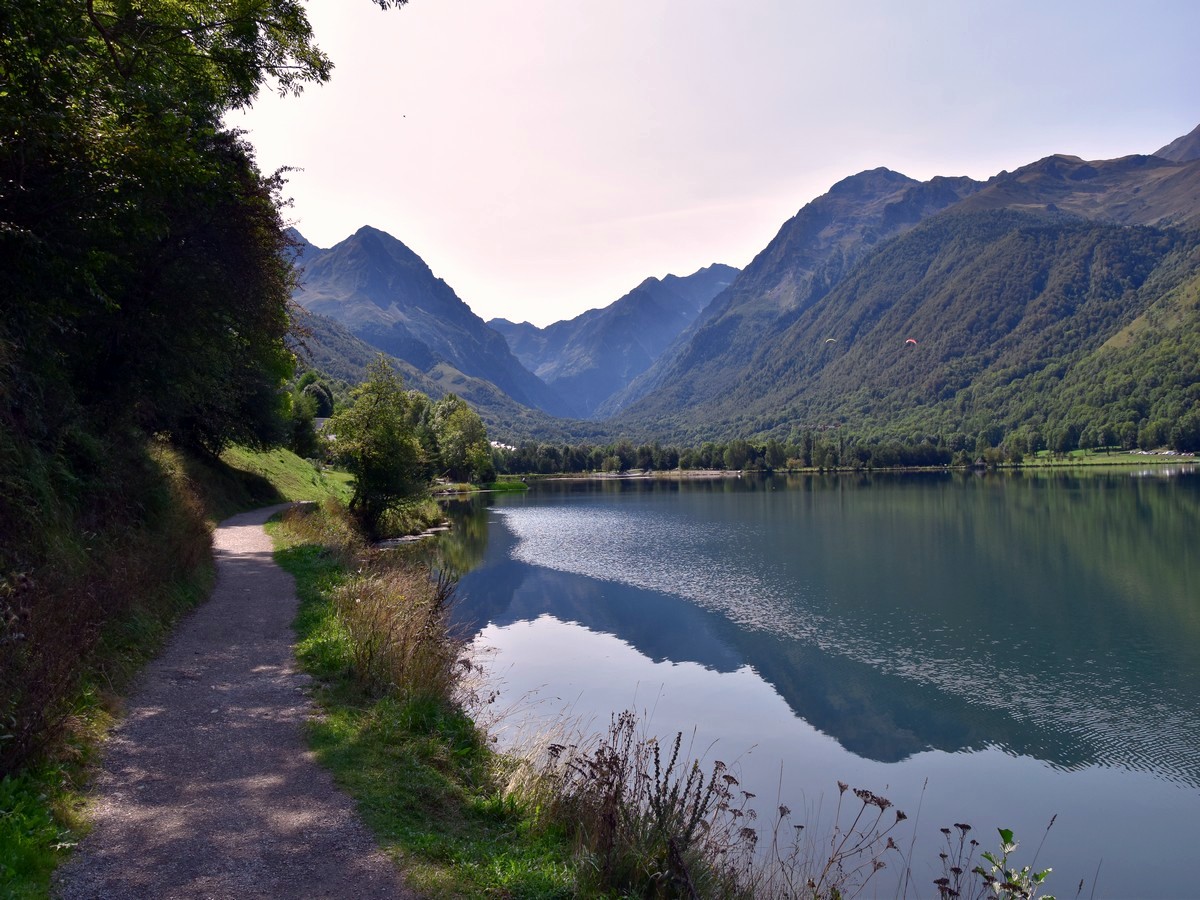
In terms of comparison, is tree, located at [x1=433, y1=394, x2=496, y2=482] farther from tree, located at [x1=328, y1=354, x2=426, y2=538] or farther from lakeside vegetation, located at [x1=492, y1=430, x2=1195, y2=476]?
tree, located at [x1=328, y1=354, x2=426, y2=538]

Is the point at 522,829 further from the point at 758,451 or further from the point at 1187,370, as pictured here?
the point at 1187,370

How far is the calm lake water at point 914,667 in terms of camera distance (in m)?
13.4

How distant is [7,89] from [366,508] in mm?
34560

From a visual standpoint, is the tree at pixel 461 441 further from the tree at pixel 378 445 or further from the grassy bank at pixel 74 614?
the grassy bank at pixel 74 614

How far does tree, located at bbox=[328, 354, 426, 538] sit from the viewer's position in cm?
3994

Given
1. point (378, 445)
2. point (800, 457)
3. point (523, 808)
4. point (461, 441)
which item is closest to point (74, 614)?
point (523, 808)

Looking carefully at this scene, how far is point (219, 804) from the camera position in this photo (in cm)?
688

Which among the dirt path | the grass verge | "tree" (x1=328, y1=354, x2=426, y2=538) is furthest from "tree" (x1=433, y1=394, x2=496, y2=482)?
the dirt path

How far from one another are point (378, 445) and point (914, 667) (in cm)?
2800

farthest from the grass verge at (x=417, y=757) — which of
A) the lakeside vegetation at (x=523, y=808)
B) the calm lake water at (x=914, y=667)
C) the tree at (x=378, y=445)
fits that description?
the tree at (x=378, y=445)

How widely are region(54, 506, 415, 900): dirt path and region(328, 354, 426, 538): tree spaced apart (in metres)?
29.0

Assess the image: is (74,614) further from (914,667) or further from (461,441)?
(461,441)

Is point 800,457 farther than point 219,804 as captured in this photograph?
Yes

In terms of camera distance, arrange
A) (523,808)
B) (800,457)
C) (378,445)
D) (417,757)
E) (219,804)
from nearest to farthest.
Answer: (219,804) → (523,808) → (417,757) → (378,445) → (800,457)
